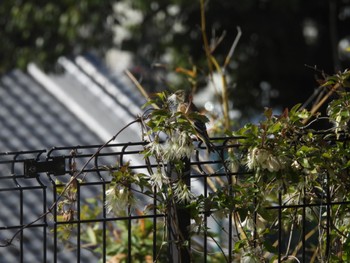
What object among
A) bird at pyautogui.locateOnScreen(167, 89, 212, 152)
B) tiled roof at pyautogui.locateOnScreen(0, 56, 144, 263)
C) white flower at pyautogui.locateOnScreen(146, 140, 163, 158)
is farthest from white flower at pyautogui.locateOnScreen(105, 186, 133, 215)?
tiled roof at pyautogui.locateOnScreen(0, 56, 144, 263)

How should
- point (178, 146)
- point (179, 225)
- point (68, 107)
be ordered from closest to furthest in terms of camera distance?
1. point (178, 146)
2. point (179, 225)
3. point (68, 107)

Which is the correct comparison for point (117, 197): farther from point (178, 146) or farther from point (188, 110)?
point (188, 110)

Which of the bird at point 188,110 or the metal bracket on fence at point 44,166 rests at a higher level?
the bird at point 188,110

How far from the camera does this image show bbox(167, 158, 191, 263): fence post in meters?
3.80

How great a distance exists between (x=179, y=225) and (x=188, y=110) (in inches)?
16.7

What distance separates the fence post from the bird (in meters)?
0.12

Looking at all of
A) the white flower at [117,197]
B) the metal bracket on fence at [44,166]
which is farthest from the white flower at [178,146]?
the metal bracket on fence at [44,166]

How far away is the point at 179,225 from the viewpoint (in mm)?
3861

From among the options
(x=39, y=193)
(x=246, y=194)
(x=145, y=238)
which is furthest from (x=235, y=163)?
(x=39, y=193)

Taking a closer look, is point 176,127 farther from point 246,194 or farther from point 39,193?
point 39,193

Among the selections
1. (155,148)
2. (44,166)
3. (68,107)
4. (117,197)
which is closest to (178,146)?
(155,148)

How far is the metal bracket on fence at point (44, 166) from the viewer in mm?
3707

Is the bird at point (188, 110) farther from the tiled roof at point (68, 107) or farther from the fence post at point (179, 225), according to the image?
the tiled roof at point (68, 107)

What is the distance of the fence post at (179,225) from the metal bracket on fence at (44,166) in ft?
1.24
